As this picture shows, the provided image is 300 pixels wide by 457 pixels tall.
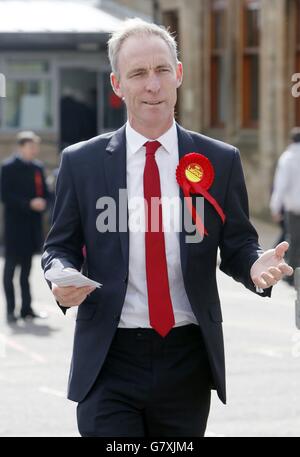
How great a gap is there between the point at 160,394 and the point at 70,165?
0.87 m

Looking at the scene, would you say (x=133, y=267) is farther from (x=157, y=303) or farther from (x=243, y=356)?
(x=243, y=356)

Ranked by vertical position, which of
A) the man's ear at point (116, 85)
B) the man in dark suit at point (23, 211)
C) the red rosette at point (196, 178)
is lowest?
the man in dark suit at point (23, 211)

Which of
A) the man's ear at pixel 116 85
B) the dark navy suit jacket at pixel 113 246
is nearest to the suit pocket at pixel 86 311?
the dark navy suit jacket at pixel 113 246

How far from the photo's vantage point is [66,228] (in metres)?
4.57

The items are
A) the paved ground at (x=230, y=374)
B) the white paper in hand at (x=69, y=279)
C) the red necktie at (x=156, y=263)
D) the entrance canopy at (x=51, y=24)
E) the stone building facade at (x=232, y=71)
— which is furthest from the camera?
the stone building facade at (x=232, y=71)

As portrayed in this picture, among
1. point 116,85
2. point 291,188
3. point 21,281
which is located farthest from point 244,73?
point 116,85

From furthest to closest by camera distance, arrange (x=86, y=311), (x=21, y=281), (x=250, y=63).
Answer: (x=250, y=63)
(x=21, y=281)
(x=86, y=311)

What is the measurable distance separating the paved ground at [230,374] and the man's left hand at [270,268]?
3585 mm

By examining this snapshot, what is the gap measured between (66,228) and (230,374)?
5.57 metres

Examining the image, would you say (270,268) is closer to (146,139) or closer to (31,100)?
(146,139)

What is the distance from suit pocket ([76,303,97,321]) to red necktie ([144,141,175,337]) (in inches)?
8.8

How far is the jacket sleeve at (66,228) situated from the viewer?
4.56 m

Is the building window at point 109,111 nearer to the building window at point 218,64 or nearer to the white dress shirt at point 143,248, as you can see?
the building window at point 218,64
